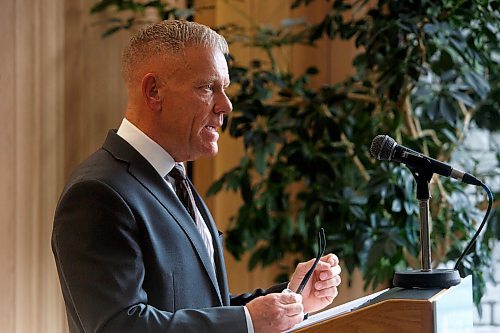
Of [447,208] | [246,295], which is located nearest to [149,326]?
[246,295]

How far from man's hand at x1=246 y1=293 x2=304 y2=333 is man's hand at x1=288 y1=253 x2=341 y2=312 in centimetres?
23

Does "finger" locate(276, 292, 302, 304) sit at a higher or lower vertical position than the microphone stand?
lower

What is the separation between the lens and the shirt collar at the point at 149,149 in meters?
1.84

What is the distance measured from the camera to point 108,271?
5.33ft

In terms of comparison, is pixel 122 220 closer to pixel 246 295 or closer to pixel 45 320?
pixel 246 295

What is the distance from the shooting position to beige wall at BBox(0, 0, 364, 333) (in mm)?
2752

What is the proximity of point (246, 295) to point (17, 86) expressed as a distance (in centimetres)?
113

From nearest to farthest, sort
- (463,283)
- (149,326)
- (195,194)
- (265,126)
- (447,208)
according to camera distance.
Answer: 1. (149,326)
2. (463,283)
3. (195,194)
4. (447,208)
5. (265,126)

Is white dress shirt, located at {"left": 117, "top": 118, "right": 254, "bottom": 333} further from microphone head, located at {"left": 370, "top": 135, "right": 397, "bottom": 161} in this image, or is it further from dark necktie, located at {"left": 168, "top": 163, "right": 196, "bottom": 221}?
microphone head, located at {"left": 370, "top": 135, "right": 397, "bottom": 161}

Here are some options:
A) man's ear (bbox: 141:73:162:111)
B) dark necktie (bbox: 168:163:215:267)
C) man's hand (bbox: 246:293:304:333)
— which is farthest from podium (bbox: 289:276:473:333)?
man's ear (bbox: 141:73:162:111)

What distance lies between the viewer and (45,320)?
9.61 ft

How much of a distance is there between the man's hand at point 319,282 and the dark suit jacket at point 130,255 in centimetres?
17

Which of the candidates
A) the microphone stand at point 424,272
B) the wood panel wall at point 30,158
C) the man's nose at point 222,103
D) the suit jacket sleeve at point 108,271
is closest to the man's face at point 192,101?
the man's nose at point 222,103

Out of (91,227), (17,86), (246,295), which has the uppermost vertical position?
(17,86)
